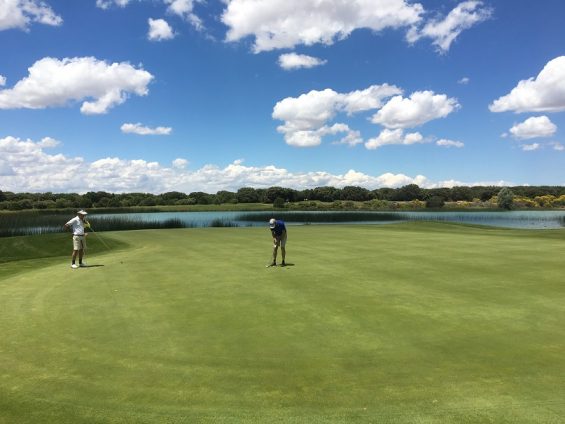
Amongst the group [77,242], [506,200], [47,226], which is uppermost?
[506,200]

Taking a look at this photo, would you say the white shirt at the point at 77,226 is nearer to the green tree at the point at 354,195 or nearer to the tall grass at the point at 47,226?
the tall grass at the point at 47,226

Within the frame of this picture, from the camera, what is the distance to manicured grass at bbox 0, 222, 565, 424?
19.0 feet

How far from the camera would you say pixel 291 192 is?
19225cm

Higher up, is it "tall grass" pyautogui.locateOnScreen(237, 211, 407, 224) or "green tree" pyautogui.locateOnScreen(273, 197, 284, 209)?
"green tree" pyautogui.locateOnScreen(273, 197, 284, 209)

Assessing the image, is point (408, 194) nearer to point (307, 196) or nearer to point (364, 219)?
point (307, 196)

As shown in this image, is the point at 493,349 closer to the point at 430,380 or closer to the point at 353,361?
the point at 430,380

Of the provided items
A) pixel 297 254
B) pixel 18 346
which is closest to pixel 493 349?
pixel 18 346

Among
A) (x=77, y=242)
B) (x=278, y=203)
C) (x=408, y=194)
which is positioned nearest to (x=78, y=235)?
(x=77, y=242)

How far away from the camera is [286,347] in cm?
797

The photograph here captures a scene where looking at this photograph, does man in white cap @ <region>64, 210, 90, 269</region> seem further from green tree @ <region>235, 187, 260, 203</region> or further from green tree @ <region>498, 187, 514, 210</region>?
green tree @ <region>235, 187, 260, 203</region>

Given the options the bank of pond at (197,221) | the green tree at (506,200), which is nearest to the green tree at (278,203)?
the bank of pond at (197,221)

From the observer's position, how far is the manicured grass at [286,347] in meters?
5.80

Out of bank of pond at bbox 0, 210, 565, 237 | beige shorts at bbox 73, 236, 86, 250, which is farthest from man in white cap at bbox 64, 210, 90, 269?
bank of pond at bbox 0, 210, 565, 237

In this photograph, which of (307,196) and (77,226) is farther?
(307,196)
